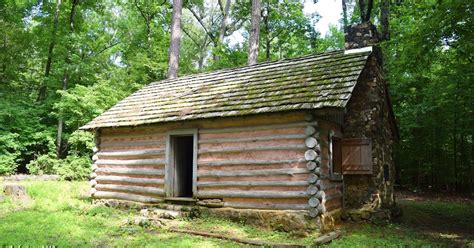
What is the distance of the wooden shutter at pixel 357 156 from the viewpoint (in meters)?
9.96

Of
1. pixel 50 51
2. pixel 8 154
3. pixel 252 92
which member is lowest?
pixel 8 154

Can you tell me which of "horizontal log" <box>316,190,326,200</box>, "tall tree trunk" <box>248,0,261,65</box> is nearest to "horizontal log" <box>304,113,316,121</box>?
"horizontal log" <box>316,190,326,200</box>

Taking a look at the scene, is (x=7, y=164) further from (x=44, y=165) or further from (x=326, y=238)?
(x=326, y=238)

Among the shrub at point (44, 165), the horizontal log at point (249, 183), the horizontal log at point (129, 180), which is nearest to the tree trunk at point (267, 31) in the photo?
the shrub at point (44, 165)

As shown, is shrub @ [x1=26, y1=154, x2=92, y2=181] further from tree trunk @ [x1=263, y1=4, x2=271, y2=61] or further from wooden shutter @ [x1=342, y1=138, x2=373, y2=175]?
wooden shutter @ [x1=342, y1=138, x2=373, y2=175]

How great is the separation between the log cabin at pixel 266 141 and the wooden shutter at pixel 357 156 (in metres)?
0.03

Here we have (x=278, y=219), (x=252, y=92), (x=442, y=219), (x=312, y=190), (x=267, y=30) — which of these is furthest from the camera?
(x=267, y=30)

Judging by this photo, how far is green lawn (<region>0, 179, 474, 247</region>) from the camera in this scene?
24.8ft

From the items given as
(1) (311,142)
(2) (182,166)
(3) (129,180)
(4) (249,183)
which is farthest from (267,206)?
(3) (129,180)

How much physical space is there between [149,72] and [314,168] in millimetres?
17645

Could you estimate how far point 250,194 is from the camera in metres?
9.27

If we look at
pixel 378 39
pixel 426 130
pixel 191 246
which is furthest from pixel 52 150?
pixel 426 130

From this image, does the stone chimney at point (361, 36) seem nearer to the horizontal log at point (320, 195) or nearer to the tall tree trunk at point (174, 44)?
the horizontal log at point (320, 195)

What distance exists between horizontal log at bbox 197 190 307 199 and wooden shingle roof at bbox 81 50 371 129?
1.97 metres
